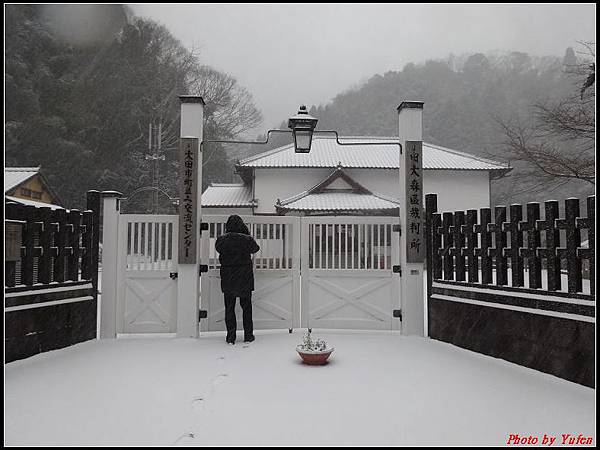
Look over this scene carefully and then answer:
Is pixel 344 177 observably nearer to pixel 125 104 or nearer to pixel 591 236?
pixel 125 104

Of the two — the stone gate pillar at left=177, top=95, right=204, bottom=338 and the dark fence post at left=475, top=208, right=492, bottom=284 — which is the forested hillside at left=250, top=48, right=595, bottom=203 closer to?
the dark fence post at left=475, top=208, right=492, bottom=284

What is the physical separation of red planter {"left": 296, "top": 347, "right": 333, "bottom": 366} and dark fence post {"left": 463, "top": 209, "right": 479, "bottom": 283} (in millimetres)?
2106

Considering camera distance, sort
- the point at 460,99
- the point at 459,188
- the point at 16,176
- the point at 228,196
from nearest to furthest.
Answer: the point at 16,176 → the point at 459,188 → the point at 228,196 → the point at 460,99

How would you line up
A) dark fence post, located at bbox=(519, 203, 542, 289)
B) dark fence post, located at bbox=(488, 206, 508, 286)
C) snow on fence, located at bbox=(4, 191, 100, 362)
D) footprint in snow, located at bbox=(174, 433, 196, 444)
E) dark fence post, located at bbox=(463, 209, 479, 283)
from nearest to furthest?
footprint in snow, located at bbox=(174, 433, 196, 444), dark fence post, located at bbox=(519, 203, 542, 289), snow on fence, located at bbox=(4, 191, 100, 362), dark fence post, located at bbox=(488, 206, 508, 286), dark fence post, located at bbox=(463, 209, 479, 283)

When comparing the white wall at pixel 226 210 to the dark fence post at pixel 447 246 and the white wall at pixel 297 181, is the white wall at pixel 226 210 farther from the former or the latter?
the dark fence post at pixel 447 246

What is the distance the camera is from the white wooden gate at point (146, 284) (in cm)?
583

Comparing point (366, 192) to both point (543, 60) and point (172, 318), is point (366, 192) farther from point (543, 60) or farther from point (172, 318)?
point (543, 60)

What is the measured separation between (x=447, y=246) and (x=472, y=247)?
43cm

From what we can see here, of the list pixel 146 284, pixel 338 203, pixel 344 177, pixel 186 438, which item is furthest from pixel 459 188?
pixel 186 438

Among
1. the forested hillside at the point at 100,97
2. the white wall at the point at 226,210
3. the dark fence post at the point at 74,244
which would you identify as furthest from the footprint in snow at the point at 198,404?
the forested hillside at the point at 100,97

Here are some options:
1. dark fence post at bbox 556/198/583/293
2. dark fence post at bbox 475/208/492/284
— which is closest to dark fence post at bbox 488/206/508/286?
dark fence post at bbox 475/208/492/284

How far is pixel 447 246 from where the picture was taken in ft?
18.6

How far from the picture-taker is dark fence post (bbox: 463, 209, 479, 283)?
524 cm

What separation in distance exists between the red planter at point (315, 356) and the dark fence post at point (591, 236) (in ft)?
8.70
